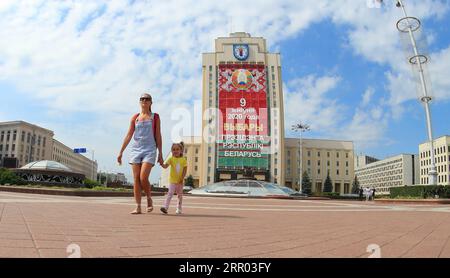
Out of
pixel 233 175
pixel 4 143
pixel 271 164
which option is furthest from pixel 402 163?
pixel 4 143

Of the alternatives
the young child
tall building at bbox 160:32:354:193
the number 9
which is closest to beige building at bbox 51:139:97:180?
tall building at bbox 160:32:354:193

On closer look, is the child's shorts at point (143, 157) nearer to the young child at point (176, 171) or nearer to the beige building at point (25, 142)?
the young child at point (176, 171)

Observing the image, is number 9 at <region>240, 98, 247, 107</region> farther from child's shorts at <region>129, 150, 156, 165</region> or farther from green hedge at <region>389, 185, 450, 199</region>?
child's shorts at <region>129, 150, 156, 165</region>

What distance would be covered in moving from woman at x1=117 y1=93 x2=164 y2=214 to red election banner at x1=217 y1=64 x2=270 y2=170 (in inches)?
2855

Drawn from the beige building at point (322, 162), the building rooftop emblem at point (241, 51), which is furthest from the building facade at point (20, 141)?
the beige building at point (322, 162)

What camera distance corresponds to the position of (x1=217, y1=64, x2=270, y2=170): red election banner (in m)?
79.8

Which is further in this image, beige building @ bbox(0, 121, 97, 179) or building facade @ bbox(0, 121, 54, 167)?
beige building @ bbox(0, 121, 97, 179)

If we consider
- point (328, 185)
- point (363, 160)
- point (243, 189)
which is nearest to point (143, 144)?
point (243, 189)

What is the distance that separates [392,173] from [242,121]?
76.9 meters

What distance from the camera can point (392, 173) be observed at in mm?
130875

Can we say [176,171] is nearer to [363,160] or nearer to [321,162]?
[321,162]

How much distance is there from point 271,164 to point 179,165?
78.1 meters

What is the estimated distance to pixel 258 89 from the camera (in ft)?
271
